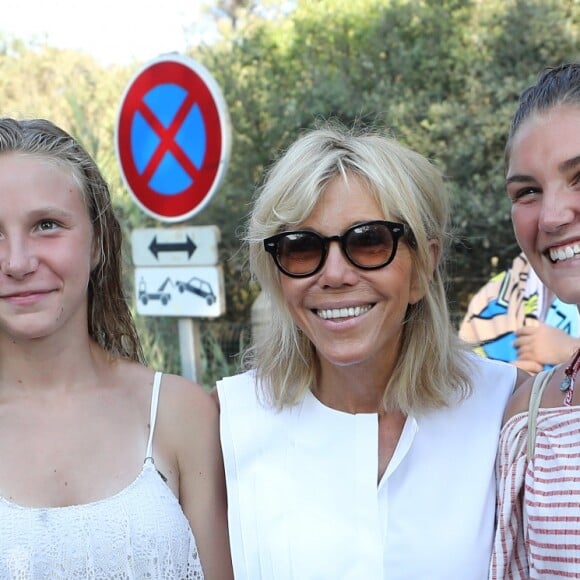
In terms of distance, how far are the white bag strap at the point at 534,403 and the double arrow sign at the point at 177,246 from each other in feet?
7.88

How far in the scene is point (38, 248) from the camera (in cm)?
196

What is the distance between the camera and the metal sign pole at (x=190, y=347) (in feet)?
14.5

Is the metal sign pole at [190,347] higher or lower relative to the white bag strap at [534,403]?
lower

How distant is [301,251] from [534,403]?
28.1 inches

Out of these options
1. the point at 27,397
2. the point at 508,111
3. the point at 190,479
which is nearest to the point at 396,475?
the point at 190,479

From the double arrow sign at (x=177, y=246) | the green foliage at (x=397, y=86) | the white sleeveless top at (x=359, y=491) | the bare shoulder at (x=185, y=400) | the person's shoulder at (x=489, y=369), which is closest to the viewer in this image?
the white sleeveless top at (x=359, y=491)

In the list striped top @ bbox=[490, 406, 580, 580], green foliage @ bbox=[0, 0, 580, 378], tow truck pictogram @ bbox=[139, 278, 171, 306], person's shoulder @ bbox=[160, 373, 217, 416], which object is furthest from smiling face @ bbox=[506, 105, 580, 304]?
green foliage @ bbox=[0, 0, 580, 378]

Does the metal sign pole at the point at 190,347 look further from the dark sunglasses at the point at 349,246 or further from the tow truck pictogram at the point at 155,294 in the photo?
the dark sunglasses at the point at 349,246

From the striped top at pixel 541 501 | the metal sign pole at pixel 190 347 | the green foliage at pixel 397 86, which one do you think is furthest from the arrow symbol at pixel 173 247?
the green foliage at pixel 397 86

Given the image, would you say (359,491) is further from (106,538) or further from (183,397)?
(106,538)

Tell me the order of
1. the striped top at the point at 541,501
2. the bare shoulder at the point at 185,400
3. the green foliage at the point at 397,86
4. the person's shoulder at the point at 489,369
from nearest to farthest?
the striped top at the point at 541,501, the bare shoulder at the point at 185,400, the person's shoulder at the point at 489,369, the green foliage at the point at 397,86

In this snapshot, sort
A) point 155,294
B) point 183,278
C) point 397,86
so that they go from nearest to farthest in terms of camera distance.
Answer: point 183,278 → point 155,294 → point 397,86

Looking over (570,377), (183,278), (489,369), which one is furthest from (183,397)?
(183,278)

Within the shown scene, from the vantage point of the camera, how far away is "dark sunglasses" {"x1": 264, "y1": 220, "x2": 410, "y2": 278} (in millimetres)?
2090
